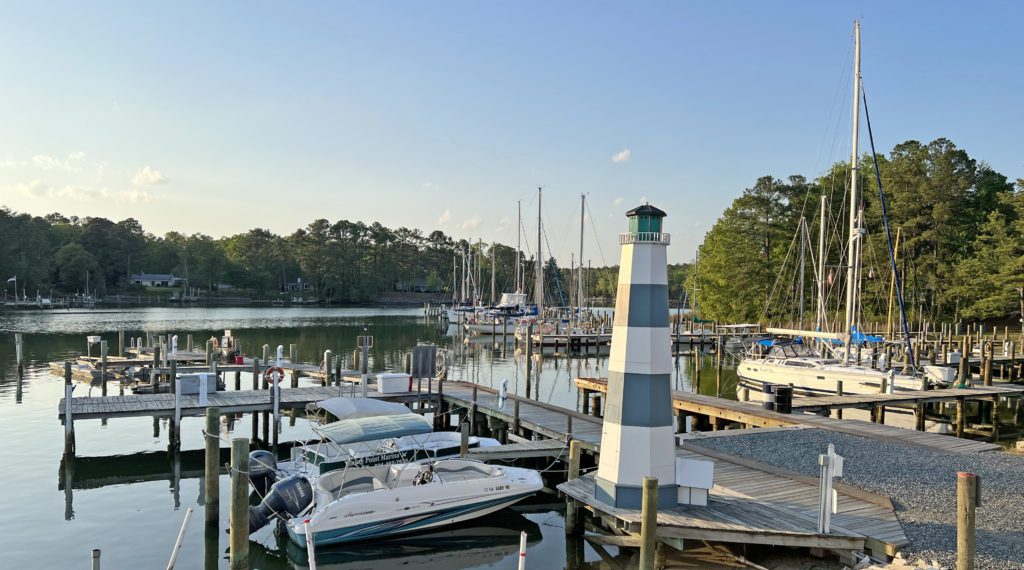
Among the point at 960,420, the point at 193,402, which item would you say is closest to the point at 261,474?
the point at 193,402

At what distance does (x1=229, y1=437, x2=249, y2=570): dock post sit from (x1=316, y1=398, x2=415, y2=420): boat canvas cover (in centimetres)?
633

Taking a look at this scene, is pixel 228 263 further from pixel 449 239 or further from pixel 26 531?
pixel 26 531

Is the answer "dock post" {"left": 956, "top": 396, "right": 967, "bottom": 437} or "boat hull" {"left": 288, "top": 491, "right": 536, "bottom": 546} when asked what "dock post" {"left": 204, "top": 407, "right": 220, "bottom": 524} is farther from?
"dock post" {"left": 956, "top": 396, "right": 967, "bottom": 437}

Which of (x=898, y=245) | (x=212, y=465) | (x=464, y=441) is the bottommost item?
(x=464, y=441)

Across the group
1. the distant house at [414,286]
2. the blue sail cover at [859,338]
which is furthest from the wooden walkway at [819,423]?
the distant house at [414,286]

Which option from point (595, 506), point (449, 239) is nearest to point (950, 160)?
point (595, 506)

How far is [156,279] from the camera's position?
12862cm

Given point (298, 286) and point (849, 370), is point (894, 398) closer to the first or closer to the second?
point (849, 370)

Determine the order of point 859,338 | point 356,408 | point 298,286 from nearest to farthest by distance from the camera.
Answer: point 356,408 → point 859,338 → point 298,286

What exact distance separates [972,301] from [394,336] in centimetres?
5052

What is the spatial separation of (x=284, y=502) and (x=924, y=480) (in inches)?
461

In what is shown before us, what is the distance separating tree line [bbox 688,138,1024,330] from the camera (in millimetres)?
55156

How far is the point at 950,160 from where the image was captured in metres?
60.1

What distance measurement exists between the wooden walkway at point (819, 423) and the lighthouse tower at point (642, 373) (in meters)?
8.68
